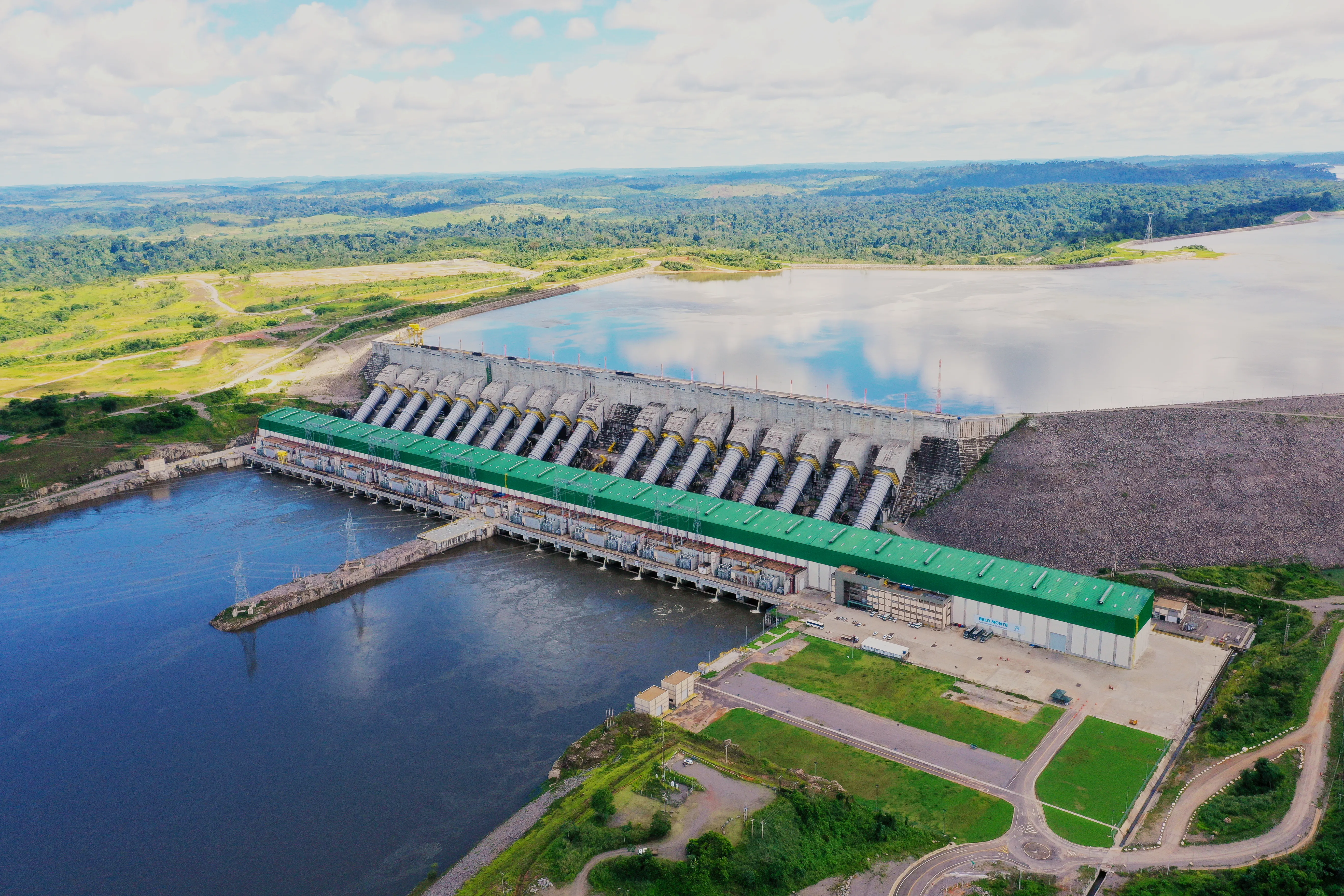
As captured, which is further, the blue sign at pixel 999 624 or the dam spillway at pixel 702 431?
the dam spillway at pixel 702 431

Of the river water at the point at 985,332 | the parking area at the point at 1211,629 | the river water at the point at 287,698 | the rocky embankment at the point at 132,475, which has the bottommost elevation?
the river water at the point at 287,698

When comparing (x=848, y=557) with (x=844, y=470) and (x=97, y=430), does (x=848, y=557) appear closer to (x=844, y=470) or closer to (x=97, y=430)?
(x=844, y=470)

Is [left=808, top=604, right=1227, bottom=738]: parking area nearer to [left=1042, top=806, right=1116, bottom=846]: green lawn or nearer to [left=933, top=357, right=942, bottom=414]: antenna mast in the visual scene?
[left=1042, top=806, right=1116, bottom=846]: green lawn

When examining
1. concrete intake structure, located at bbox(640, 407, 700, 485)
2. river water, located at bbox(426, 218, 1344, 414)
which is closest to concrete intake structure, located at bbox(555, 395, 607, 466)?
concrete intake structure, located at bbox(640, 407, 700, 485)

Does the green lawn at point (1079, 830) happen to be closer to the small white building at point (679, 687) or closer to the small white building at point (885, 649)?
the small white building at point (885, 649)

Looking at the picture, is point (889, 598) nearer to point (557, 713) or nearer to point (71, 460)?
point (557, 713)

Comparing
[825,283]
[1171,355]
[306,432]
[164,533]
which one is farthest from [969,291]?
[164,533]

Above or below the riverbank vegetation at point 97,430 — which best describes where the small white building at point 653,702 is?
below

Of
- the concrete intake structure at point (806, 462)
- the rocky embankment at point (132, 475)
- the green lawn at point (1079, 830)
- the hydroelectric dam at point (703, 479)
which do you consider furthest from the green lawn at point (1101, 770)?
the rocky embankment at point (132, 475)
